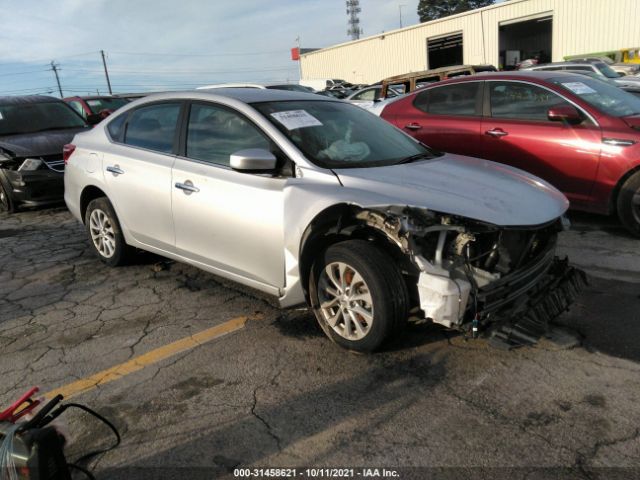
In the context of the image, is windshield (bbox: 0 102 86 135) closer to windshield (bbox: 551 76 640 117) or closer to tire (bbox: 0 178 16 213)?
tire (bbox: 0 178 16 213)

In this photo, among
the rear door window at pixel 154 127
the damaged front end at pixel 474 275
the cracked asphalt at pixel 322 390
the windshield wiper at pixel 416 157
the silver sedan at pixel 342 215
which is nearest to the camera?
the cracked asphalt at pixel 322 390

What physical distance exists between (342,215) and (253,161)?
2.27 ft

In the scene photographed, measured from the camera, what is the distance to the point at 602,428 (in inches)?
100

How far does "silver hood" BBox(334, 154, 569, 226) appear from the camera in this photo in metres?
3.10

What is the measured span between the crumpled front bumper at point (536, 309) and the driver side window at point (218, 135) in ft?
6.20

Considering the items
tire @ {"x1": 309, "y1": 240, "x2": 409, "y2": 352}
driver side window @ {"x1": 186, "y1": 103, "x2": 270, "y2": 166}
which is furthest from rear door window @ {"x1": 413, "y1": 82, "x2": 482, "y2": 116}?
tire @ {"x1": 309, "y1": 240, "x2": 409, "y2": 352}

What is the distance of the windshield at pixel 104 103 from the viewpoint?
13.3m

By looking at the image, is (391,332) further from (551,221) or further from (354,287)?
(551,221)

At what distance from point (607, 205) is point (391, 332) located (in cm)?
344

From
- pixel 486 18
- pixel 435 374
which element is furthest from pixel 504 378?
pixel 486 18

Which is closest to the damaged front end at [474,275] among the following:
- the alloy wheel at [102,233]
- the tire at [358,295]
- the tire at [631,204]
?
the tire at [358,295]

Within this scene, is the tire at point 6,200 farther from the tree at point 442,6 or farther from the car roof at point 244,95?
Answer: the tree at point 442,6

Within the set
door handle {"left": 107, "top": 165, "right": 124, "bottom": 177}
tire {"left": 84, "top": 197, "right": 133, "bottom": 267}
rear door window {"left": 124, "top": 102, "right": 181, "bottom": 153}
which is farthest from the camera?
tire {"left": 84, "top": 197, "right": 133, "bottom": 267}

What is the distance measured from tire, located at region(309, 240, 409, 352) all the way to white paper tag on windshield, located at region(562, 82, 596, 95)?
13.0 feet
